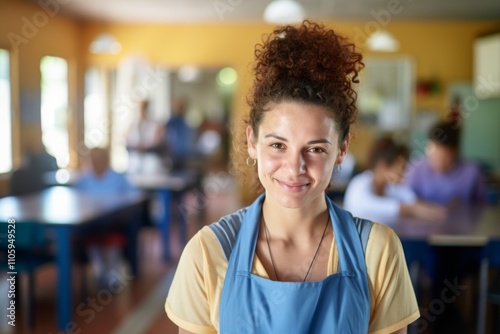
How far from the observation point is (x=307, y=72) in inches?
47.9

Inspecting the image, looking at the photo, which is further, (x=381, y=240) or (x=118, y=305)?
(x=118, y=305)

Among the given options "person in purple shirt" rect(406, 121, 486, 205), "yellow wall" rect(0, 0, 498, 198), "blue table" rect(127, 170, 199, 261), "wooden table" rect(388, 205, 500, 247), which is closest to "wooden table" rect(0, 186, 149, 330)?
"blue table" rect(127, 170, 199, 261)

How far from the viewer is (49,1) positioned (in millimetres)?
7438

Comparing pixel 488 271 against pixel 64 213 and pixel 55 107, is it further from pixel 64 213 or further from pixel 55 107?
pixel 55 107

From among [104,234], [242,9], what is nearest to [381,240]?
[104,234]

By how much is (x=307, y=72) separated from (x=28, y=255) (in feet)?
11.3

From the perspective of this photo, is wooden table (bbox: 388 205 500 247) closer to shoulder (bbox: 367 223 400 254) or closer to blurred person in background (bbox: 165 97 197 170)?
shoulder (bbox: 367 223 400 254)

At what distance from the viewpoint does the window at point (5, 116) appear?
265 inches

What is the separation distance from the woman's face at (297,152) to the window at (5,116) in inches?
242

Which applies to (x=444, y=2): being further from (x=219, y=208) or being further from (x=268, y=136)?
(x=268, y=136)

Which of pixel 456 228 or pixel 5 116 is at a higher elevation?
pixel 5 116

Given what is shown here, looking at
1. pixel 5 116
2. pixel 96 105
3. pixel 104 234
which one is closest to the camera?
pixel 104 234

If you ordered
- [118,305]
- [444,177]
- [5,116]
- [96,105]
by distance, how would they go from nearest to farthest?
[444,177] → [118,305] → [5,116] → [96,105]

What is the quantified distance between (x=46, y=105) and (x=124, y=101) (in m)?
1.59
